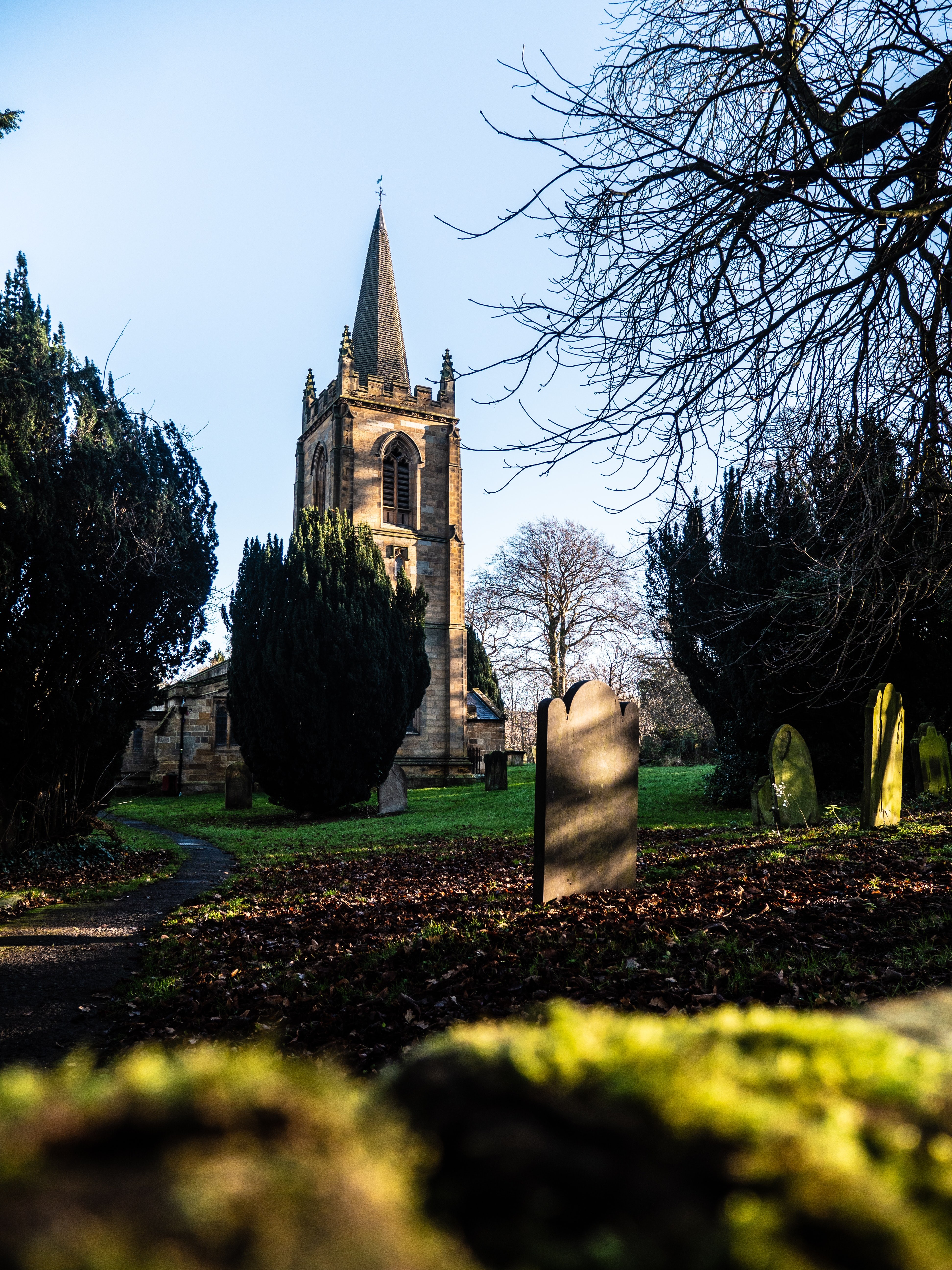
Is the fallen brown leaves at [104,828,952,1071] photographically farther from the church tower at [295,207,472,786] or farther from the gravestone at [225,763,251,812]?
the church tower at [295,207,472,786]

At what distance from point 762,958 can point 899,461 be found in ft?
12.9

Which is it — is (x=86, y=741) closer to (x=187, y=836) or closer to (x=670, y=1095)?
(x=187, y=836)

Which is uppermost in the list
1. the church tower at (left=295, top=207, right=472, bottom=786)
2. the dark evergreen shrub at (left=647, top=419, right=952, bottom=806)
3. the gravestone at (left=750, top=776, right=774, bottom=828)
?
the church tower at (left=295, top=207, right=472, bottom=786)

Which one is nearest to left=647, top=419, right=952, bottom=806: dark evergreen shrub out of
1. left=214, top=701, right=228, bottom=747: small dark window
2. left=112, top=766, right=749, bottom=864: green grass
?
left=112, top=766, right=749, bottom=864: green grass

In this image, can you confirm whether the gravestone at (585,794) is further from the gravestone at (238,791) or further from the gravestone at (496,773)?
the gravestone at (238,791)

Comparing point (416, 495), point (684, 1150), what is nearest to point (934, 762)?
point (684, 1150)

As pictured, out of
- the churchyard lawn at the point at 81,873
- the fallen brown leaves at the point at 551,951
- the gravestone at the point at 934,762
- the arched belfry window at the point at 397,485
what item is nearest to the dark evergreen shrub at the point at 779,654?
the gravestone at the point at 934,762

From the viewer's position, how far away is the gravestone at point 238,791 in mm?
25250

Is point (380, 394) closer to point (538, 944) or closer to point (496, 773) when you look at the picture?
point (496, 773)

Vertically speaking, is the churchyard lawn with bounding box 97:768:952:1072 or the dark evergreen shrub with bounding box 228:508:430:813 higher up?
the dark evergreen shrub with bounding box 228:508:430:813

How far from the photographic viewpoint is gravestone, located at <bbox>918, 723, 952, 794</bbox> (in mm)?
12578

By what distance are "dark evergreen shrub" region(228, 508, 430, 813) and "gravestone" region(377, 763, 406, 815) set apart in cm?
124

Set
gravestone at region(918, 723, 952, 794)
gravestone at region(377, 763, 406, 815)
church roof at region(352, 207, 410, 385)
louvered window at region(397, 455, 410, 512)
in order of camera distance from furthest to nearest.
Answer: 1. church roof at region(352, 207, 410, 385)
2. louvered window at region(397, 455, 410, 512)
3. gravestone at region(377, 763, 406, 815)
4. gravestone at region(918, 723, 952, 794)

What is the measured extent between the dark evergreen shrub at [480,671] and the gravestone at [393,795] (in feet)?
60.9
